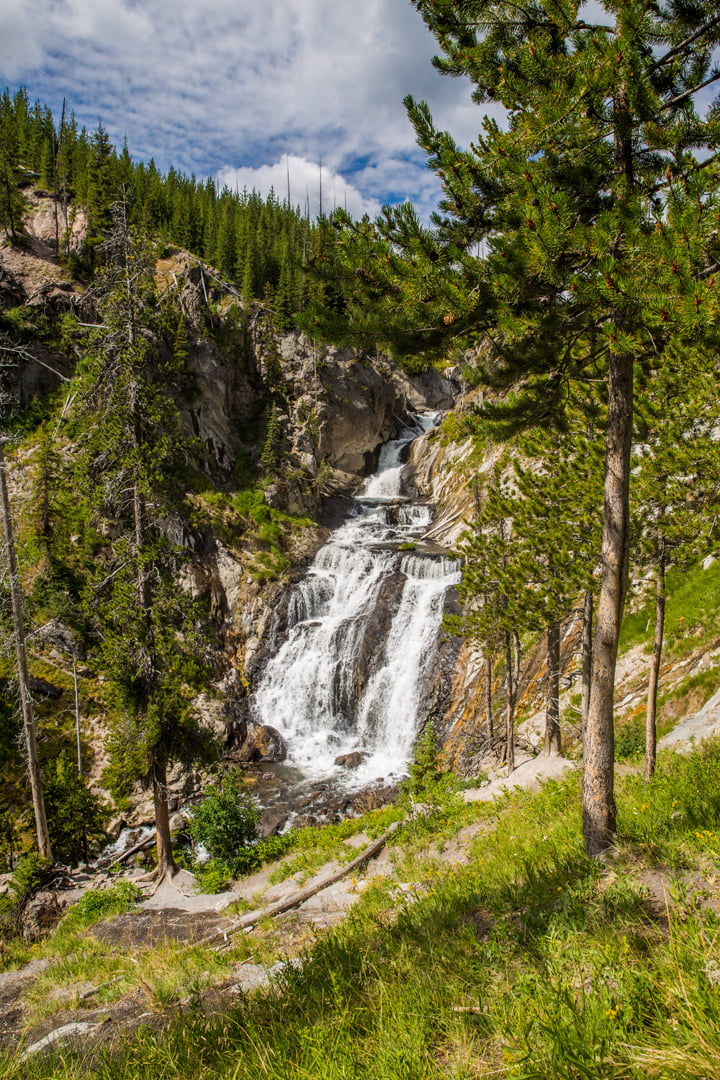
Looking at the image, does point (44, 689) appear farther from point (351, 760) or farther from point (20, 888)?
point (351, 760)

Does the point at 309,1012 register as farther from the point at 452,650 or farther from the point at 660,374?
the point at 452,650

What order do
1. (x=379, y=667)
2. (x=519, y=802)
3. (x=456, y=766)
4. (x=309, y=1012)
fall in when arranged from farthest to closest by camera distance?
(x=379, y=667) < (x=456, y=766) < (x=519, y=802) < (x=309, y=1012)

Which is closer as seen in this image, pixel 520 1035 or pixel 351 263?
pixel 520 1035

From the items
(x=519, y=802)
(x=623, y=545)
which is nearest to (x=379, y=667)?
(x=519, y=802)

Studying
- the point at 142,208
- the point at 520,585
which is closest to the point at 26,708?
the point at 520,585

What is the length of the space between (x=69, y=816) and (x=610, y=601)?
60.8 feet

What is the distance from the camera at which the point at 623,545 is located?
5797 millimetres

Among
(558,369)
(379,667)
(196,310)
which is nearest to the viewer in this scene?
(558,369)

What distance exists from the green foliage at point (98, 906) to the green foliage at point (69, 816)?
13.8 feet

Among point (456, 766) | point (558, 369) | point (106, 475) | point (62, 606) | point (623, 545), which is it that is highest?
point (558, 369)

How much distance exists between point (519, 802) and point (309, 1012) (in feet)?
30.0

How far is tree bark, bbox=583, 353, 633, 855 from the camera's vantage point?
5660mm

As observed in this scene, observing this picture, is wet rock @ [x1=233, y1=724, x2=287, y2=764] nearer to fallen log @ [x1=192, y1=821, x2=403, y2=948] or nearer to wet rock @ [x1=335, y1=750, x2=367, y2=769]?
wet rock @ [x1=335, y1=750, x2=367, y2=769]

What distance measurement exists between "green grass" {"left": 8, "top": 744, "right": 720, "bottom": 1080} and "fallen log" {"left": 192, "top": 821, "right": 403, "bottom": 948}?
4.47 metres
